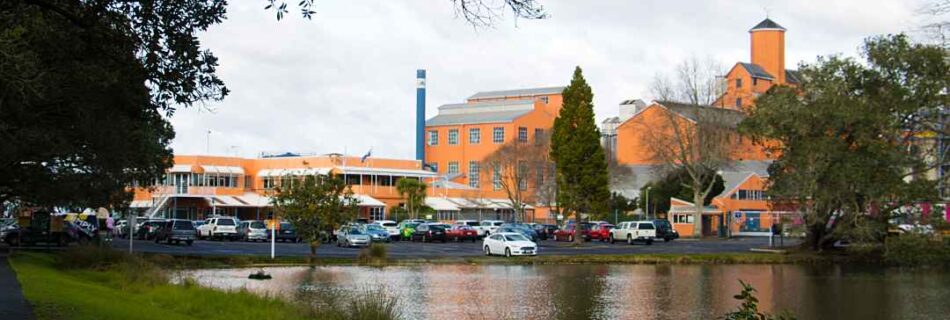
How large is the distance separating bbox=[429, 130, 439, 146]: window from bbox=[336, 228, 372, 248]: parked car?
61.9m

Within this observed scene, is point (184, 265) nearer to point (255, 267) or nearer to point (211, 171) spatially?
point (255, 267)

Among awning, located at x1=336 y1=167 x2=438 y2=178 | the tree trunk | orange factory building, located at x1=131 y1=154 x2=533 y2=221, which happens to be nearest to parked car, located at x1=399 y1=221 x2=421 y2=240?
orange factory building, located at x1=131 y1=154 x2=533 y2=221

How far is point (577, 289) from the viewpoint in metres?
33.2

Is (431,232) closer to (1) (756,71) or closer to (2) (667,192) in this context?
(2) (667,192)

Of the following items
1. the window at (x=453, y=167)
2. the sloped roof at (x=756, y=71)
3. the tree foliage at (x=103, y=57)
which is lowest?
the tree foliage at (x=103, y=57)

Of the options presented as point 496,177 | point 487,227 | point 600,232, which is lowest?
point 600,232

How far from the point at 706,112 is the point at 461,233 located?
20.9m

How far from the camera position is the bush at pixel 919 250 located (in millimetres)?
47938

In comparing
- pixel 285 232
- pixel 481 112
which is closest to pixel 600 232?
pixel 285 232

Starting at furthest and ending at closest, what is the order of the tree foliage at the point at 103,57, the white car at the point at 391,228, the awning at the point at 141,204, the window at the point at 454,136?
the window at the point at 454,136, the awning at the point at 141,204, the white car at the point at 391,228, the tree foliage at the point at 103,57

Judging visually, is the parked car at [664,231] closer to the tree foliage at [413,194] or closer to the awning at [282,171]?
the tree foliage at [413,194]

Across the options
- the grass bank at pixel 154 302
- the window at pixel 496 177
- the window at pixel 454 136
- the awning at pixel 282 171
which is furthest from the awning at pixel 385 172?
the grass bank at pixel 154 302

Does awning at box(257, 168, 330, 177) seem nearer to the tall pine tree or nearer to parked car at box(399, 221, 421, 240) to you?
parked car at box(399, 221, 421, 240)

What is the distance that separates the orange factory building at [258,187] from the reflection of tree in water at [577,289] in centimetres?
5241
